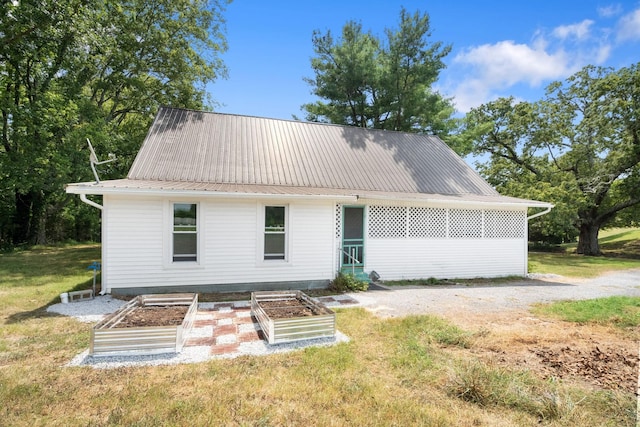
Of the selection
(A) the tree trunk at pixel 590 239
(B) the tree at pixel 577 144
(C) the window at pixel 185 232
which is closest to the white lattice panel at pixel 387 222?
(C) the window at pixel 185 232

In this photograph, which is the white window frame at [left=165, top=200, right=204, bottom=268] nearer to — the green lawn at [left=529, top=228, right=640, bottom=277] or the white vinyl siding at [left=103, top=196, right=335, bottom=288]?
the white vinyl siding at [left=103, top=196, right=335, bottom=288]

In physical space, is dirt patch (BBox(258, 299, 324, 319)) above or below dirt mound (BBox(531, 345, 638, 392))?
above

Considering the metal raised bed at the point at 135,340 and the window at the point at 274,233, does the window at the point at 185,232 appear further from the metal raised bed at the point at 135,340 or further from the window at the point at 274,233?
the metal raised bed at the point at 135,340

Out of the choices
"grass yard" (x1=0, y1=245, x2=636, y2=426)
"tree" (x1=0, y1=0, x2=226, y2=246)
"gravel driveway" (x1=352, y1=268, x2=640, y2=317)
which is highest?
"tree" (x1=0, y1=0, x2=226, y2=246)

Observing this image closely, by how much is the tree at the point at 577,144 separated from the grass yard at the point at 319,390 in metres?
19.9

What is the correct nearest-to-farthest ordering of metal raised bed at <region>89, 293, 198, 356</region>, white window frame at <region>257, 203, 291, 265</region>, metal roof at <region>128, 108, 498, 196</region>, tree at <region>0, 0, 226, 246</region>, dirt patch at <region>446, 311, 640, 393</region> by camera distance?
dirt patch at <region>446, 311, 640, 393</region>, metal raised bed at <region>89, 293, 198, 356</region>, white window frame at <region>257, 203, 291, 265</region>, metal roof at <region>128, 108, 498, 196</region>, tree at <region>0, 0, 226, 246</region>

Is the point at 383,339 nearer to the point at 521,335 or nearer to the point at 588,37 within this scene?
the point at 521,335

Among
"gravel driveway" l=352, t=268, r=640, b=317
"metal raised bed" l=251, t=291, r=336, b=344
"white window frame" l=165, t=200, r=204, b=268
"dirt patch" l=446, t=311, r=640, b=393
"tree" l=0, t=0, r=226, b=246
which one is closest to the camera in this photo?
"dirt patch" l=446, t=311, r=640, b=393

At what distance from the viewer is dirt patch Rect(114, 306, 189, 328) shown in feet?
16.9

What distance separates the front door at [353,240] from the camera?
397 inches

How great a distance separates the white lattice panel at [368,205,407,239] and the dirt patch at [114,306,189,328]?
19.9ft

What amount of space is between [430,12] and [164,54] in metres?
15.7

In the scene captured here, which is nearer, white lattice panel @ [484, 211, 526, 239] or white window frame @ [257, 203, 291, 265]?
→ white window frame @ [257, 203, 291, 265]

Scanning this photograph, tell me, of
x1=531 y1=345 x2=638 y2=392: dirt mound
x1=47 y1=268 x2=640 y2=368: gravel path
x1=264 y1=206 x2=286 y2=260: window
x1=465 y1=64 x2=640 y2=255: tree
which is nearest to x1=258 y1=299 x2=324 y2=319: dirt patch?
x1=47 y1=268 x2=640 y2=368: gravel path
